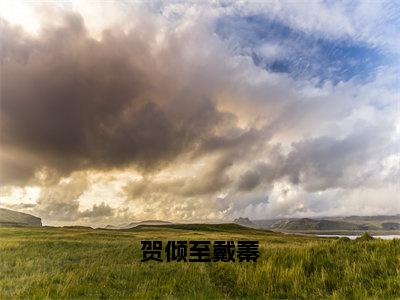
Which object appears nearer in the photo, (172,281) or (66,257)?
(172,281)

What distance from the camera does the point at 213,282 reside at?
623 inches

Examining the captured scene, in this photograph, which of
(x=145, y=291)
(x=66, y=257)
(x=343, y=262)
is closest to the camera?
(x=145, y=291)

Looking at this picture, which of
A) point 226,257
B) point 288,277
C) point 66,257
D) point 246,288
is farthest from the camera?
point 66,257

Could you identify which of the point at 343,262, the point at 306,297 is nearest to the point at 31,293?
the point at 306,297

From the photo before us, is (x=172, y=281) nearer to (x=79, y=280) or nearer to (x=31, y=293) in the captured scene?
(x=79, y=280)

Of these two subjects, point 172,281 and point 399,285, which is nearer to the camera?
point 399,285

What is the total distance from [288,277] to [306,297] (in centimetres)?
278

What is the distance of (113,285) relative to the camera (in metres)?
14.5

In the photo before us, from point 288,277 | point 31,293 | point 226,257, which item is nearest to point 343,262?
point 288,277

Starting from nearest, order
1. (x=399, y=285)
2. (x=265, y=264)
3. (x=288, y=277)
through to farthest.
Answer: (x=399, y=285) → (x=288, y=277) → (x=265, y=264)

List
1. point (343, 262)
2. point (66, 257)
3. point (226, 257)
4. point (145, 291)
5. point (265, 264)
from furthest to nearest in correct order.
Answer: point (66, 257), point (226, 257), point (265, 264), point (343, 262), point (145, 291)

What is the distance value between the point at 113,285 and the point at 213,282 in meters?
4.33

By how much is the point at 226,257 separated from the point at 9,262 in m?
13.6

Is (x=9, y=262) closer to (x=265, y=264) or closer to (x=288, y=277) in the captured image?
(x=265, y=264)
